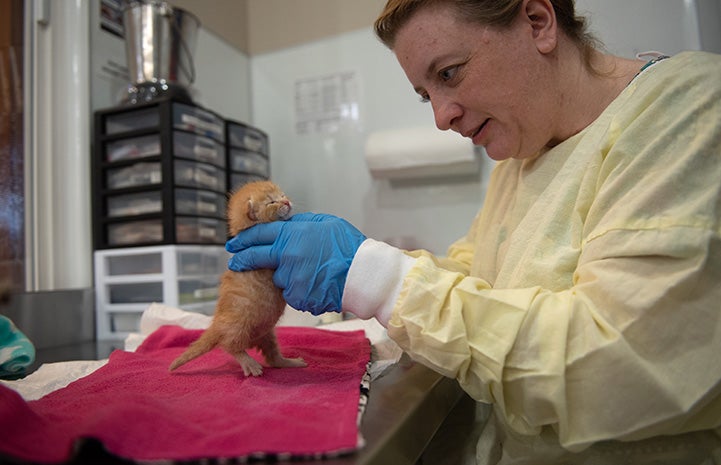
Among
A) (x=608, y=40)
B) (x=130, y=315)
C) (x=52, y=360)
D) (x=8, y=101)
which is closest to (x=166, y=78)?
(x=8, y=101)

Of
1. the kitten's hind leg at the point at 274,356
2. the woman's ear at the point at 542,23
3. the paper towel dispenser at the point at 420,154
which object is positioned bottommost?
Answer: the kitten's hind leg at the point at 274,356

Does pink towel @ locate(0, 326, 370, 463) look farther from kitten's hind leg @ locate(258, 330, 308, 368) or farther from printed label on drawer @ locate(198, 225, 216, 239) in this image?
printed label on drawer @ locate(198, 225, 216, 239)

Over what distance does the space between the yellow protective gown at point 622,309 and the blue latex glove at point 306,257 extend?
147mm

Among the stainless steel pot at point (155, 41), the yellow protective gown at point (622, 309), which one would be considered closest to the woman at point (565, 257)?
the yellow protective gown at point (622, 309)

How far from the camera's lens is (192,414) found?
0.67 m

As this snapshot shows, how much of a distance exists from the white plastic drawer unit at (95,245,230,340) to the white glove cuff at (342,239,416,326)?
1116 millimetres

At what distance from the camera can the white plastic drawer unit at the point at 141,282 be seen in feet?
5.99

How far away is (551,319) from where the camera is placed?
74 centimetres

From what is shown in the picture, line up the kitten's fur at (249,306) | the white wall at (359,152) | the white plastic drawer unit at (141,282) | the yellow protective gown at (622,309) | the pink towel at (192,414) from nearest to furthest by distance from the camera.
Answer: the pink towel at (192,414) < the yellow protective gown at (622,309) < the kitten's fur at (249,306) < the white plastic drawer unit at (141,282) < the white wall at (359,152)

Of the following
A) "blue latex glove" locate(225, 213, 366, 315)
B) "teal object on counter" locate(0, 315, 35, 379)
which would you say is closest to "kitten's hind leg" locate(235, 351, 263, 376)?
"blue latex glove" locate(225, 213, 366, 315)

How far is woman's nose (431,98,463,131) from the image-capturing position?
1101mm

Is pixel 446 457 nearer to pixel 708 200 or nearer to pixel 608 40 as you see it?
pixel 708 200

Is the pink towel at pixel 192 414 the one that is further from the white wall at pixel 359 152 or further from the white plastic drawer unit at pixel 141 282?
the white wall at pixel 359 152

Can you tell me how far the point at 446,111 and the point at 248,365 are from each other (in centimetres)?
72
